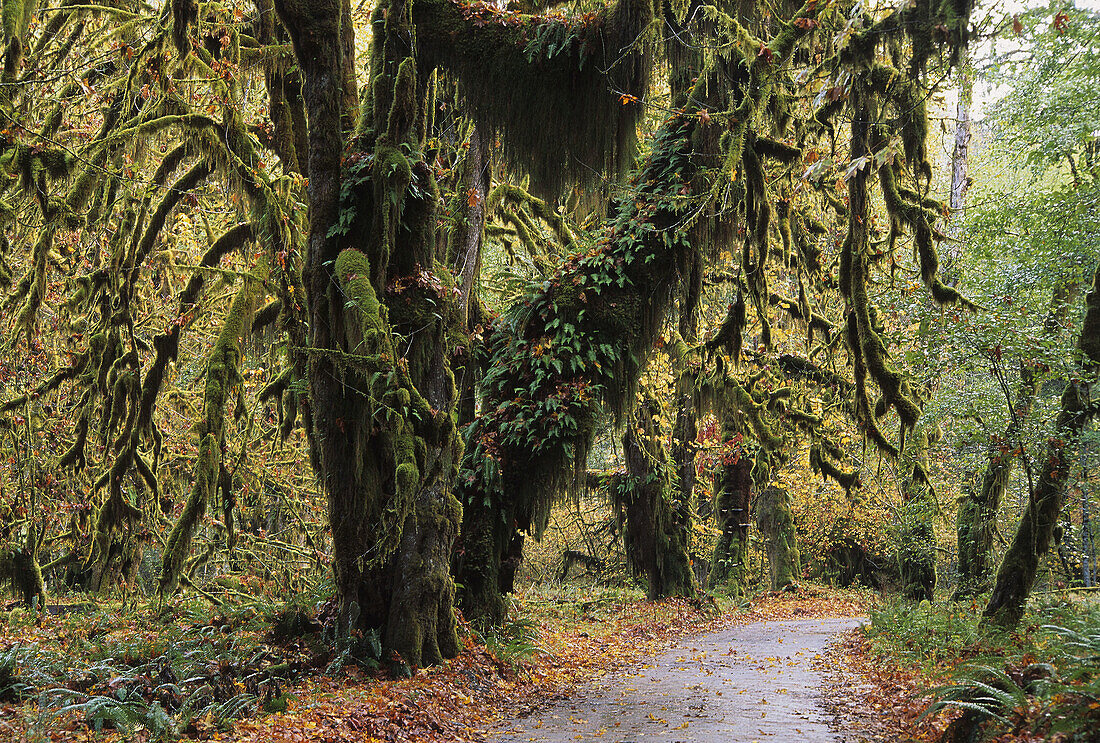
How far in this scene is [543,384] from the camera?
410 inches

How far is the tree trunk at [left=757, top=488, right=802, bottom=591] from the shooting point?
23.9 metres

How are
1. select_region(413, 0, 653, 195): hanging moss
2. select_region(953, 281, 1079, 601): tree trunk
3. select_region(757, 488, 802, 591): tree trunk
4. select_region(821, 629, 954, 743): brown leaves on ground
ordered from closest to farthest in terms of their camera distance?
select_region(821, 629, 954, 743): brown leaves on ground
select_region(413, 0, 653, 195): hanging moss
select_region(953, 281, 1079, 601): tree trunk
select_region(757, 488, 802, 591): tree trunk

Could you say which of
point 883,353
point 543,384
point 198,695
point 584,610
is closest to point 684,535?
point 584,610

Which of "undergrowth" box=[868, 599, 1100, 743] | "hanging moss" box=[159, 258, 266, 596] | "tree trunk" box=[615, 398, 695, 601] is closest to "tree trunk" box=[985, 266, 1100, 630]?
"undergrowth" box=[868, 599, 1100, 743]

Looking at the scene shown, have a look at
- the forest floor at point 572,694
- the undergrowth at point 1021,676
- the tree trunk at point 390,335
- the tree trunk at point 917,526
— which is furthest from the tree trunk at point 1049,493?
the tree trunk at point 390,335

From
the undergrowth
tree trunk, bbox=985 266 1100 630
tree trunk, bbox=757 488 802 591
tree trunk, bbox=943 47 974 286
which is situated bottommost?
tree trunk, bbox=757 488 802 591

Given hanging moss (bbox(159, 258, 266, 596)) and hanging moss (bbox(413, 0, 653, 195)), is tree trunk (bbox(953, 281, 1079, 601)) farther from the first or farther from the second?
hanging moss (bbox(159, 258, 266, 596))

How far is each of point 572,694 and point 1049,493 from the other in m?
5.55

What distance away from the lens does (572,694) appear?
28.6 ft

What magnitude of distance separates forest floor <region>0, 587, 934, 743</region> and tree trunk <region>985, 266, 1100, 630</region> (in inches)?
56.7

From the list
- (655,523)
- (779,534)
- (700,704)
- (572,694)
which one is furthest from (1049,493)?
(779,534)

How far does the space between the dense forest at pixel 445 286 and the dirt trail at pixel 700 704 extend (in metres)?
1.17

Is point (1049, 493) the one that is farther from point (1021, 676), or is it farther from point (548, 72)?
point (548, 72)

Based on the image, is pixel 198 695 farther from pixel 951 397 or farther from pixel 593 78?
pixel 951 397
